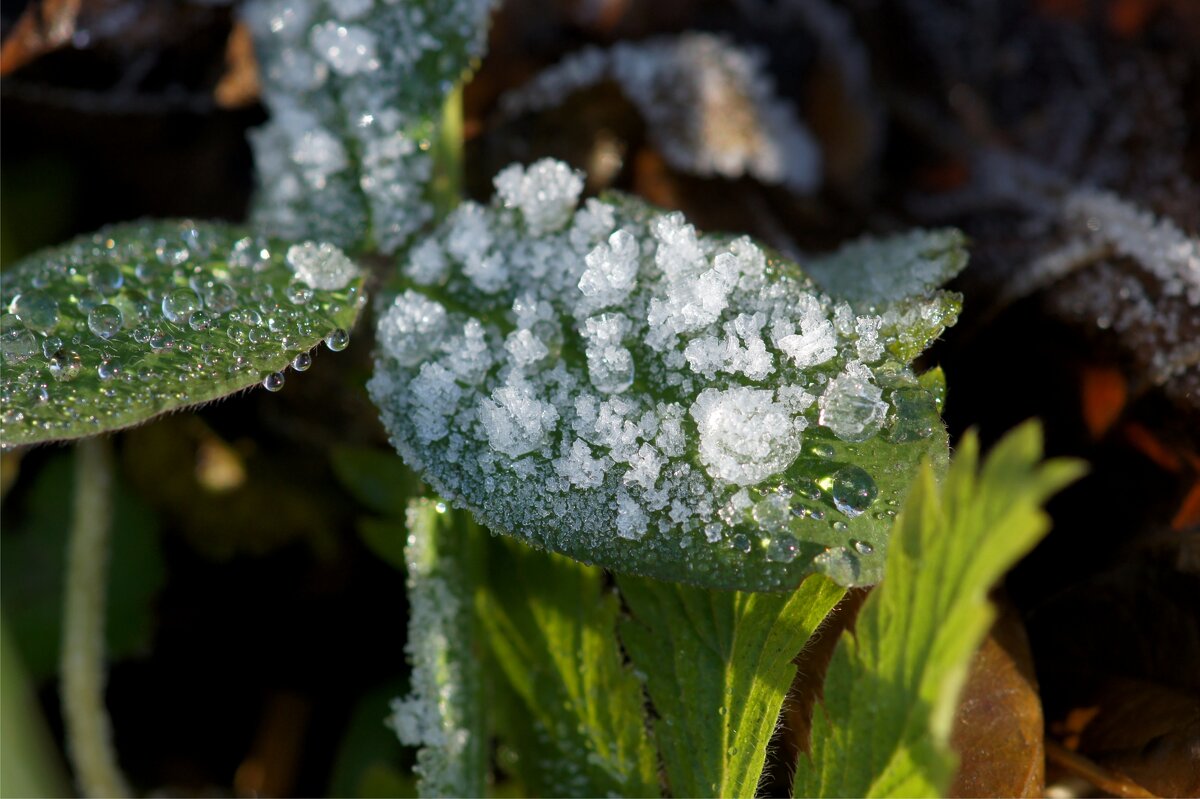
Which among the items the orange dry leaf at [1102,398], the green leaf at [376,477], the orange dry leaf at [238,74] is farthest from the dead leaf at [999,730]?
the orange dry leaf at [238,74]

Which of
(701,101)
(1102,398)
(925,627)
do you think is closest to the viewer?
(925,627)

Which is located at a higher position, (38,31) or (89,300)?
(38,31)

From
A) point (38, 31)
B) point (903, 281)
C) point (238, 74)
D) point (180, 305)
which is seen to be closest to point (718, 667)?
point (903, 281)

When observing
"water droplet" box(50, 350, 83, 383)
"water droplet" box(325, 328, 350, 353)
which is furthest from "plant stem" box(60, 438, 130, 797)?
"water droplet" box(325, 328, 350, 353)

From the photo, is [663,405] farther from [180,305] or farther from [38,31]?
[38,31]

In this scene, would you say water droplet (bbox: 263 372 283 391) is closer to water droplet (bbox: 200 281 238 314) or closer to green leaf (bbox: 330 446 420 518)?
water droplet (bbox: 200 281 238 314)

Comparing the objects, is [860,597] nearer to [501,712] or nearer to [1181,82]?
[501,712]

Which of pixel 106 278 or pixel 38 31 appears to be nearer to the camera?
pixel 106 278
